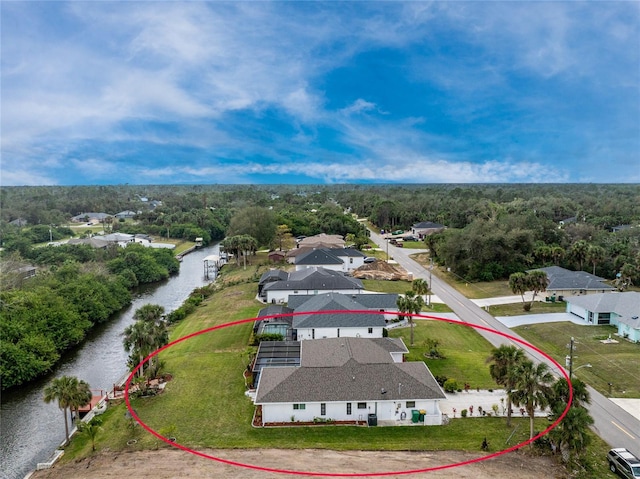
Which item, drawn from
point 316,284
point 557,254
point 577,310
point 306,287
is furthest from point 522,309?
point 306,287

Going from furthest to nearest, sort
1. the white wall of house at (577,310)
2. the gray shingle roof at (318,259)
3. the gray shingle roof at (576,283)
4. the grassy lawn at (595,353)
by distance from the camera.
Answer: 1. the gray shingle roof at (318,259)
2. the gray shingle roof at (576,283)
3. the white wall of house at (577,310)
4. the grassy lawn at (595,353)

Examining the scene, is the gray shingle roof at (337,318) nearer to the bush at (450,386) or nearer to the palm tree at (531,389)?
the bush at (450,386)

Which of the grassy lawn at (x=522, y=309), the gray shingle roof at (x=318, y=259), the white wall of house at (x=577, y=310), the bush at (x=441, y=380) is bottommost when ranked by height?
the bush at (x=441, y=380)

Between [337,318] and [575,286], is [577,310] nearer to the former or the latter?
[575,286]

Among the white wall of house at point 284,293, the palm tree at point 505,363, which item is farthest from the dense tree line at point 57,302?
the palm tree at point 505,363

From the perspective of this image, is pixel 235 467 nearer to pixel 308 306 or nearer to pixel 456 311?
pixel 308 306

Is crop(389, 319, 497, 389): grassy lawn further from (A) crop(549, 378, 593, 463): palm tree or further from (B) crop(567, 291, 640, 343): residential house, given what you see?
(B) crop(567, 291, 640, 343): residential house
